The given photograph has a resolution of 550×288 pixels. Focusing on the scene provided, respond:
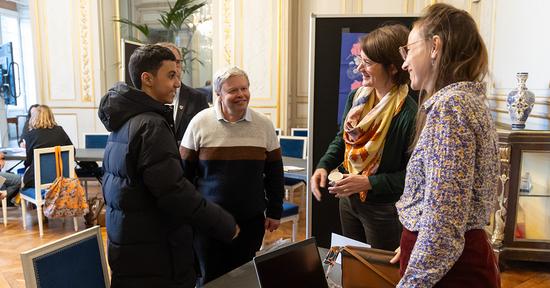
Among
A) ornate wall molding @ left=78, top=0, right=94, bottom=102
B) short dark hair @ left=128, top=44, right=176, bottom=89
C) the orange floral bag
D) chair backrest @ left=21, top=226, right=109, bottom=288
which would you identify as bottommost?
the orange floral bag

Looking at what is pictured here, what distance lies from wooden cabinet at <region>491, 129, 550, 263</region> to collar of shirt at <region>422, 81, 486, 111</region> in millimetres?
2396

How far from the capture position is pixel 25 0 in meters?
7.25

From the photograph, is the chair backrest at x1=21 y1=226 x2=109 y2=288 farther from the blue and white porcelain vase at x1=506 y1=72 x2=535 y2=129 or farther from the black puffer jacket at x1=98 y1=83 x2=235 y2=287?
the blue and white porcelain vase at x1=506 y1=72 x2=535 y2=129

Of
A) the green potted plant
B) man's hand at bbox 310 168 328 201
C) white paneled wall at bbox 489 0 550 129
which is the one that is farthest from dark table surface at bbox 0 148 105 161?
white paneled wall at bbox 489 0 550 129

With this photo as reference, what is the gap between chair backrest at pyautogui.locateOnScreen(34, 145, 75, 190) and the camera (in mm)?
3836

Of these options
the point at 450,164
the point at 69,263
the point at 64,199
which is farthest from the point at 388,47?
the point at 64,199

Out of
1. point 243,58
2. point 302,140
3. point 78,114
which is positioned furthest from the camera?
point 78,114

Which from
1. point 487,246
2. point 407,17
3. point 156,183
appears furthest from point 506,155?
point 156,183

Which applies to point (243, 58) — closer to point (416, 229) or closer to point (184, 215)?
point (184, 215)

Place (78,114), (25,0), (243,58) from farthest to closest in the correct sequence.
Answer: (25,0) → (78,114) → (243,58)

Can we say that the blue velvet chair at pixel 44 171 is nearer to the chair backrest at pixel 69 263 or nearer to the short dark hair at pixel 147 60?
the short dark hair at pixel 147 60

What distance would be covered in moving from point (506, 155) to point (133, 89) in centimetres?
261

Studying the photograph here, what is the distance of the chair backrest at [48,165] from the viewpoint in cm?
384

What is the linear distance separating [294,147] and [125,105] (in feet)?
10.1
